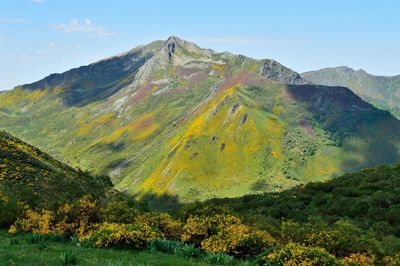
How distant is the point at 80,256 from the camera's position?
18625mm

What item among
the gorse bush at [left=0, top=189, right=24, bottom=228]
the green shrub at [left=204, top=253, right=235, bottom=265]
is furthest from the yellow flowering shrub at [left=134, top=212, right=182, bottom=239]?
the gorse bush at [left=0, top=189, right=24, bottom=228]

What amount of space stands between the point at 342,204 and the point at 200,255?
4226 centimetres

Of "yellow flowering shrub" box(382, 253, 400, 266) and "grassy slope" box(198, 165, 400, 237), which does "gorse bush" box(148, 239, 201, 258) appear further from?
"grassy slope" box(198, 165, 400, 237)

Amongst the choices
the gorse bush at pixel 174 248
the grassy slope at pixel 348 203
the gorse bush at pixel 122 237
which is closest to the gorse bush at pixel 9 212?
the gorse bush at pixel 122 237

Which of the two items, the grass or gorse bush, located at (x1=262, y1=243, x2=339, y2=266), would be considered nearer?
the grass

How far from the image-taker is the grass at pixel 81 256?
16109mm

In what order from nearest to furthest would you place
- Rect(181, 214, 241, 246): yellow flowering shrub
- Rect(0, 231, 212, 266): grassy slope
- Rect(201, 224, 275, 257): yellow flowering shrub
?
Rect(0, 231, 212, 266): grassy slope
Rect(201, 224, 275, 257): yellow flowering shrub
Rect(181, 214, 241, 246): yellow flowering shrub

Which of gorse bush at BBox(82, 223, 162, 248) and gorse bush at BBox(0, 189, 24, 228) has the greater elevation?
gorse bush at BBox(82, 223, 162, 248)

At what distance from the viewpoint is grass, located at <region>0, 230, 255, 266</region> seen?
52.9 ft

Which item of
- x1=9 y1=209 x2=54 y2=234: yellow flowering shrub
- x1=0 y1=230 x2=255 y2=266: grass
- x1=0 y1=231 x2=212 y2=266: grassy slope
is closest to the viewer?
x1=0 y1=230 x2=255 y2=266: grass

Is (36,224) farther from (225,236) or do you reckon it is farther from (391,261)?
(391,261)

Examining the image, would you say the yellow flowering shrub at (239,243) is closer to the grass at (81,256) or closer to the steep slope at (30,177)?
the grass at (81,256)

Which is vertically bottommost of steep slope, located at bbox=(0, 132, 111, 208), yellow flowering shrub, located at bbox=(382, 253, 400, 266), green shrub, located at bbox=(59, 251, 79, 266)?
steep slope, located at bbox=(0, 132, 111, 208)

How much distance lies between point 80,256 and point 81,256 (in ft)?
0.16
